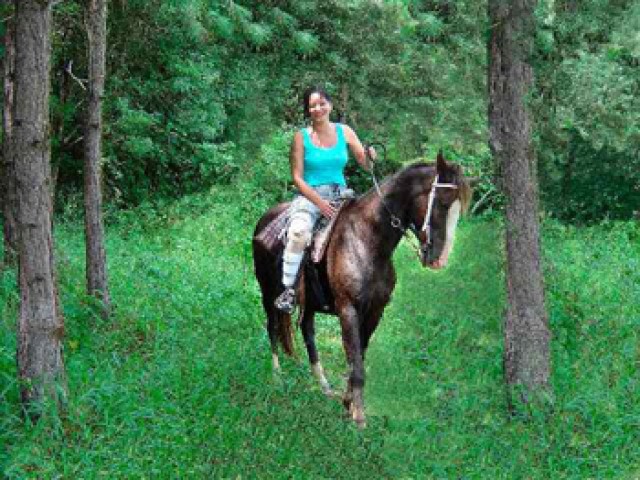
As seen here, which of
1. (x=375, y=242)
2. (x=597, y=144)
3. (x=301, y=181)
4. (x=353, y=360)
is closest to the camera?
(x=353, y=360)

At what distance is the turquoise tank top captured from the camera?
8461 mm

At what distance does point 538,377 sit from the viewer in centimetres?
782

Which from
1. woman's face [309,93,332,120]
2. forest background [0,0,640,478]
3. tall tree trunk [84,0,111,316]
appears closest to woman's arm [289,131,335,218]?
woman's face [309,93,332,120]

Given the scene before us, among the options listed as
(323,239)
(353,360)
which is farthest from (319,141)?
(353,360)

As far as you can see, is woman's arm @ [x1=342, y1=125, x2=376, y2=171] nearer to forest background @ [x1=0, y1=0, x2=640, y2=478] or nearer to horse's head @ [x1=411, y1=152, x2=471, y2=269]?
horse's head @ [x1=411, y1=152, x2=471, y2=269]

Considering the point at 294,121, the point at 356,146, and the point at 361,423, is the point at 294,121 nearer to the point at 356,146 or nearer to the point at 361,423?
the point at 356,146

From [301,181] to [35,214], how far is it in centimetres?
294

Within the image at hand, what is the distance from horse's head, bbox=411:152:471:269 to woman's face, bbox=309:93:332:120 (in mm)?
1261

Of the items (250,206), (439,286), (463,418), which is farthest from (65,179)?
(463,418)

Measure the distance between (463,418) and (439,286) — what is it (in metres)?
5.79

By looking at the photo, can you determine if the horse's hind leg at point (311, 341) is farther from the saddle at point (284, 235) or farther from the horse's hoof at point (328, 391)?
the saddle at point (284, 235)

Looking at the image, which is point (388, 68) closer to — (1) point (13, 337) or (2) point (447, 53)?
(2) point (447, 53)

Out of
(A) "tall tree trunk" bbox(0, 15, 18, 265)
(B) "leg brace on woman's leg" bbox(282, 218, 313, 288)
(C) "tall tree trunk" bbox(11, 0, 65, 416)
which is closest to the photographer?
(C) "tall tree trunk" bbox(11, 0, 65, 416)

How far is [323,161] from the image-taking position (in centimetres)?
850
